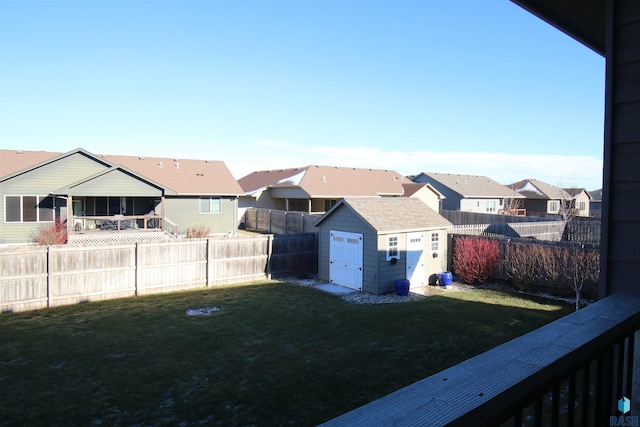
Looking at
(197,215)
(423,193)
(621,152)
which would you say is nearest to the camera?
(621,152)

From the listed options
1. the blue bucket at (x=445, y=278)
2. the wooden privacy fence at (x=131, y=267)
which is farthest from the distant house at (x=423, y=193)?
the blue bucket at (x=445, y=278)

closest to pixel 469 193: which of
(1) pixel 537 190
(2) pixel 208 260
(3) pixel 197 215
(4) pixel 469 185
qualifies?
(4) pixel 469 185

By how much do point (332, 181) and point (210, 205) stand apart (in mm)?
11985

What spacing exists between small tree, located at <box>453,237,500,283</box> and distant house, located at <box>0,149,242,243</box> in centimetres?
1577

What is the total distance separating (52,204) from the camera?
2339 centimetres

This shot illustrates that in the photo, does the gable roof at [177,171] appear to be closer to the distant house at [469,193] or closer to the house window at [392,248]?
the house window at [392,248]

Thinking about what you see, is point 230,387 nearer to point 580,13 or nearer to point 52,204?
point 580,13

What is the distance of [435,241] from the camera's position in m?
16.7

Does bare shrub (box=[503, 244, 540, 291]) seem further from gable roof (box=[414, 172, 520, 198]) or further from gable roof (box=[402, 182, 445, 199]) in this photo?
gable roof (box=[414, 172, 520, 198])

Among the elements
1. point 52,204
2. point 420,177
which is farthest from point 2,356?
point 420,177

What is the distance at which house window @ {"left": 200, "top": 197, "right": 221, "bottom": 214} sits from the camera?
90.6 ft

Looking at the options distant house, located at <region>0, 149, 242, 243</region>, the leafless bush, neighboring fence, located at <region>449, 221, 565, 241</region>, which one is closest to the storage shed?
the leafless bush

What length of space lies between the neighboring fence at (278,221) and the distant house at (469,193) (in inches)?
800

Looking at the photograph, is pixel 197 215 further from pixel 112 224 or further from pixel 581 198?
pixel 581 198
